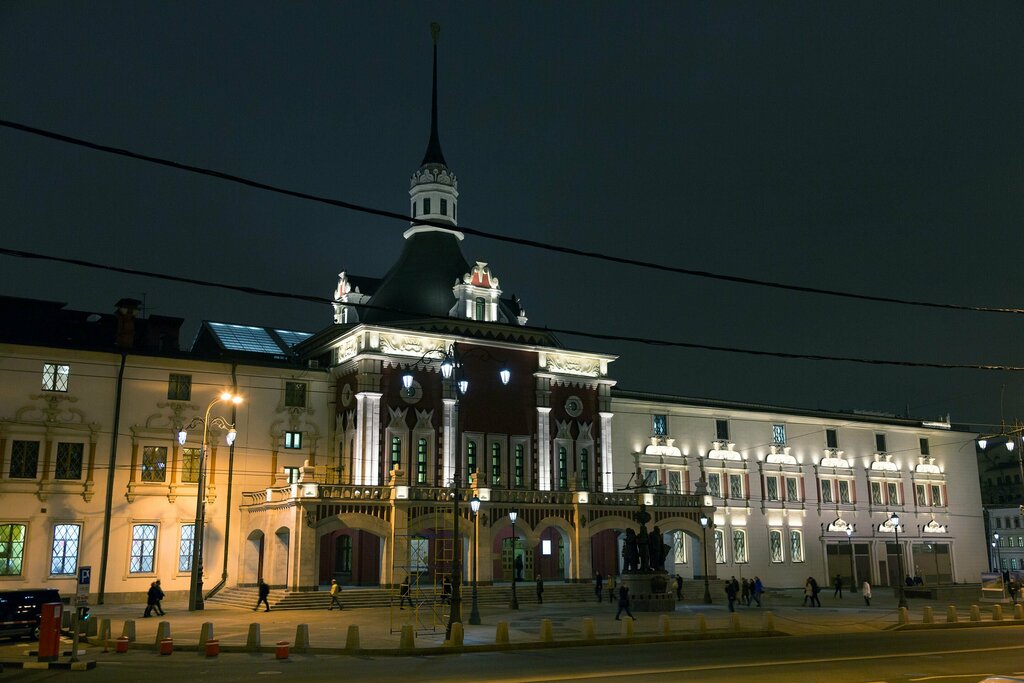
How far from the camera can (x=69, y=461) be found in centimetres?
4441

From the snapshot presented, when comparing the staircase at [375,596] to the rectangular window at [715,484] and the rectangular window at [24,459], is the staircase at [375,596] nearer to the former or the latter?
the rectangular window at [24,459]

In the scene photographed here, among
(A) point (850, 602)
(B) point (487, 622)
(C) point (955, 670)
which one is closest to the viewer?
(C) point (955, 670)

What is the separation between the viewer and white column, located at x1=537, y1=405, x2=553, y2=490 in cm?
5375

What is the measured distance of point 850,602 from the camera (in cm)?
4991

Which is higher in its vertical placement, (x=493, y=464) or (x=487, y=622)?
(x=493, y=464)

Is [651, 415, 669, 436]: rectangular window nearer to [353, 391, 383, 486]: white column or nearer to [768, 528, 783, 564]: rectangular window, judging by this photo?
[768, 528, 783, 564]: rectangular window

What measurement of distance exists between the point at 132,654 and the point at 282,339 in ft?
114

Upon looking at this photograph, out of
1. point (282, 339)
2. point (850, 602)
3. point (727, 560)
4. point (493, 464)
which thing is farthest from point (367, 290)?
point (850, 602)

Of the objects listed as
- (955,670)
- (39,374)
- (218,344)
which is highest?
(218,344)

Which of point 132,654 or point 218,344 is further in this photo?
point 218,344

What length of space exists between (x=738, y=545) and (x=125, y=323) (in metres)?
39.8

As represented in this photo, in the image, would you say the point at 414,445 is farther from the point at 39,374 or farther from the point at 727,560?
the point at 727,560

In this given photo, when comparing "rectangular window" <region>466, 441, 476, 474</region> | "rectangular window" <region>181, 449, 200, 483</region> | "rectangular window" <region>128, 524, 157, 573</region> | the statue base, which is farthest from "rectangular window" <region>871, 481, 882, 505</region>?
"rectangular window" <region>128, 524, 157, 573</region>

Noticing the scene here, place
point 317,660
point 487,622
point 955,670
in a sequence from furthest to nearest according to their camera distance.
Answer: point 487,622
point 317,660
point 955,670
